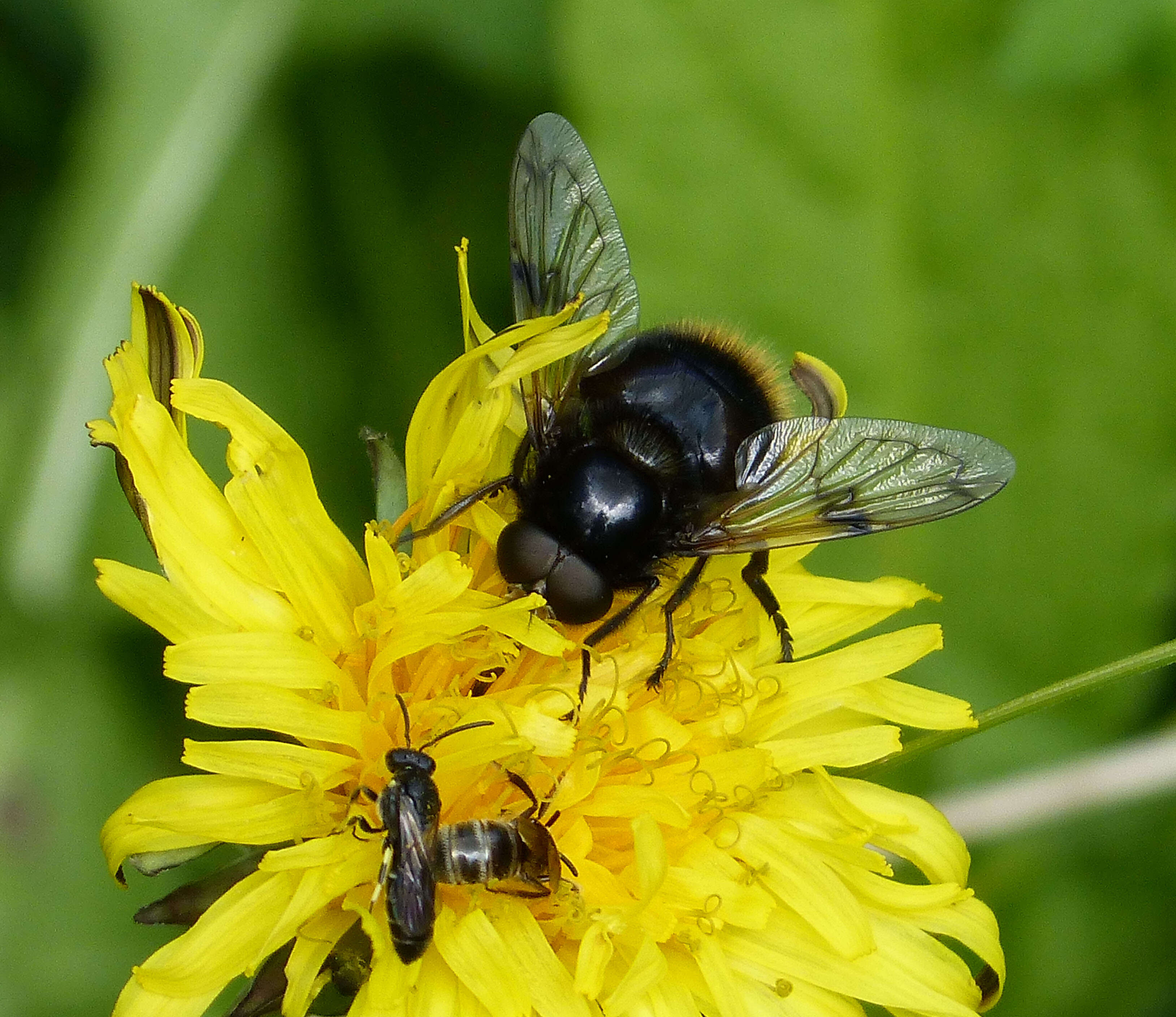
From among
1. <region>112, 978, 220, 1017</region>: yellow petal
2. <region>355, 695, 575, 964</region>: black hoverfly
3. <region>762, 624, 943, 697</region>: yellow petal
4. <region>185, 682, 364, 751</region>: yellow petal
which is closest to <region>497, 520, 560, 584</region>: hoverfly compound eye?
<region>355, 695, 575, 964</region>: black hoverfly

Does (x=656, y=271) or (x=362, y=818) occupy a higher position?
(x=656, y=271)

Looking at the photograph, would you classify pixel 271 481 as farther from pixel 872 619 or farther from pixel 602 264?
pixel 872 619

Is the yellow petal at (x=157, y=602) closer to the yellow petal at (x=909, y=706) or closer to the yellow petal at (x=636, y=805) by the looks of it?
the yellow petal at (x=636, y=805)

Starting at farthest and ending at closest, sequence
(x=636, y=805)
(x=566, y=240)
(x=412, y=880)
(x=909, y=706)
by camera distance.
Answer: (x=566, y=240)
(x=909, y=706)
(x=636, y=805)
(x=412, y=880)

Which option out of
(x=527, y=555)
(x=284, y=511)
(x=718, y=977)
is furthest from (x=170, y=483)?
(x=718, y=977)

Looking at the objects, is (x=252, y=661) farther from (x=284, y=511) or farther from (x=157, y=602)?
(x=284, y=511)

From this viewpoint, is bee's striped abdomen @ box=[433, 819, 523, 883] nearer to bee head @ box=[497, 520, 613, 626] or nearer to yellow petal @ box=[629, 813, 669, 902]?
yellow petal @ box=[629, 813, 669, 902]

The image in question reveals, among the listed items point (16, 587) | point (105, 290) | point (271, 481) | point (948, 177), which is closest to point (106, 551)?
point (16, 587)

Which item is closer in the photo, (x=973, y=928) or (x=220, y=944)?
(x=220, y=944)
